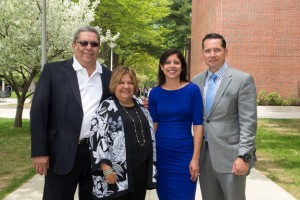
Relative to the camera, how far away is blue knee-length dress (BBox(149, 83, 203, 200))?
3639mm

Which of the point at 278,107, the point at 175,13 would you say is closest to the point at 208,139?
the point at 278,107

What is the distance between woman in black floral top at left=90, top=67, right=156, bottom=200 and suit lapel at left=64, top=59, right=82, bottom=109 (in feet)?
0.90

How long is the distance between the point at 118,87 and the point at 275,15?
77.3ft

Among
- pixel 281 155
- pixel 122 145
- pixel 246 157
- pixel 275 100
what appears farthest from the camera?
pixel 275 100

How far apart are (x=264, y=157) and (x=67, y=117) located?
6907 mm

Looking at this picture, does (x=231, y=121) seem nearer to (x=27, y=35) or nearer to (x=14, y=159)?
(x=14, y=159)

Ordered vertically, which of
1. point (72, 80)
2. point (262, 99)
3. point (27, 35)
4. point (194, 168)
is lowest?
point (194, 168)

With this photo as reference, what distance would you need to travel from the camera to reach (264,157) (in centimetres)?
940

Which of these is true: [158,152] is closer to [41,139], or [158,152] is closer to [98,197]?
[98,197]

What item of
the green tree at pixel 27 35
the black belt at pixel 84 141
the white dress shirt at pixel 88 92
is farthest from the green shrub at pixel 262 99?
the black belt at pixel 84 141

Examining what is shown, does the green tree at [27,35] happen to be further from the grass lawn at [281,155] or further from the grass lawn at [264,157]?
the grass lawn at [281,155]

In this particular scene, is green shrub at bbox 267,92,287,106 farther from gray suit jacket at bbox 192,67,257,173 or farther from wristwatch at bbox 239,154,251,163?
wristwatch at bbox 239,154,251,163

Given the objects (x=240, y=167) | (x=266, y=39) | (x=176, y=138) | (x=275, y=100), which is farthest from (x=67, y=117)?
(x=266, y=39)

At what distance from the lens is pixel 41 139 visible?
3465mm
